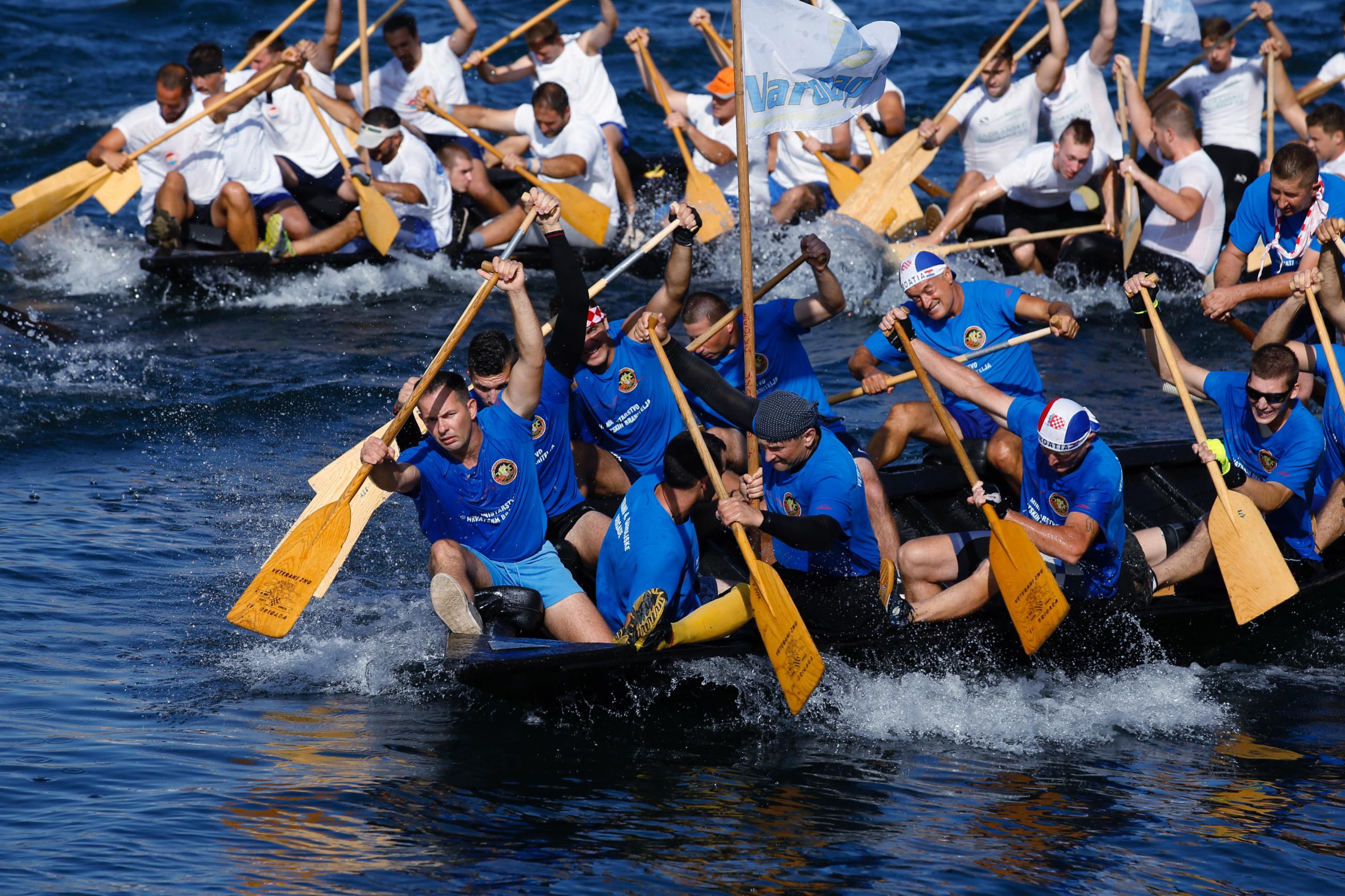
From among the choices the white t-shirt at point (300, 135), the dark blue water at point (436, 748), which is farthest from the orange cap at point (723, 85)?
the dark blue water at point (436, 748)

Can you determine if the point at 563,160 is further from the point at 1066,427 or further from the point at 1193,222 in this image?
the point at 1066,427

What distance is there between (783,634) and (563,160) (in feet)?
27.5

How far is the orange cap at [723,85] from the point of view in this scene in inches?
566

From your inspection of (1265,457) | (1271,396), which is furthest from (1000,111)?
(1271,396)

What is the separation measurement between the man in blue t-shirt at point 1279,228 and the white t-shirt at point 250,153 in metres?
8.66

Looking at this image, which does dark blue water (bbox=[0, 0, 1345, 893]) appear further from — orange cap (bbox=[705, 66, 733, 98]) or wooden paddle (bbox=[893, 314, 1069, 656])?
orange cap (bbox=[705, 66, 733, 98])

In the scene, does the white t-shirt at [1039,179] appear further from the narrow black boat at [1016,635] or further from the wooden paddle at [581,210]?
the narrow black boat at [1016,635]

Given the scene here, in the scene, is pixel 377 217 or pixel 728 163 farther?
pixel 728 163

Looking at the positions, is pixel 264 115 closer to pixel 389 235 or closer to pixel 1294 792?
pixel 389 235

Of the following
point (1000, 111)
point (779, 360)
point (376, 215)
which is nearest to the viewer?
point (779, 360)

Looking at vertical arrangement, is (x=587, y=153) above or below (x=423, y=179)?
above

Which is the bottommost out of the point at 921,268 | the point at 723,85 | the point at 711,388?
the point at 711,388

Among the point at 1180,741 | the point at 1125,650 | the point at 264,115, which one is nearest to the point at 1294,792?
the point at 1180,741

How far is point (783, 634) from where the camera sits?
671 cm
